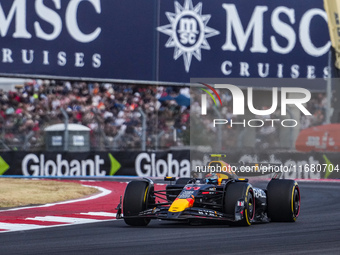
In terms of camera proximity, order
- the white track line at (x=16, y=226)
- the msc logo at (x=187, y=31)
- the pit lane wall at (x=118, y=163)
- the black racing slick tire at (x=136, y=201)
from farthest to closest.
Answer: the msc logo at (x=187, y=31) < the pit lane wall at (x=118, y=163) < the black racing slick tire at (x=136, y=201) < the white track line at (x=16, y=226)

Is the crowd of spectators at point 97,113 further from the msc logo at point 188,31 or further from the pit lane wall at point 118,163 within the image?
the msc logo at point 188,31

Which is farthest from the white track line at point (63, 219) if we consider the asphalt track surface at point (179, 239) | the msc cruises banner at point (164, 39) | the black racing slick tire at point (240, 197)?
the msc cruises banner at point (164, 39)

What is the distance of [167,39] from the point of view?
27.5 meters

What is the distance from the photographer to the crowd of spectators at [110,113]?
22.8 m

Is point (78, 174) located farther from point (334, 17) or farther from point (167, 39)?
point (334, 17)

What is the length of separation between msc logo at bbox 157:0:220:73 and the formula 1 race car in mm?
16657

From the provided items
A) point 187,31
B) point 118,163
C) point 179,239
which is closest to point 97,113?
point 118,163

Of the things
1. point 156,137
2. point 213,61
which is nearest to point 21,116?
point 156,137

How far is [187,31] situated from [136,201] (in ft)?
59.3

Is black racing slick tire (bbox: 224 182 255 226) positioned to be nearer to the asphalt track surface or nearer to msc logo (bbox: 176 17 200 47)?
the asphalt track surface

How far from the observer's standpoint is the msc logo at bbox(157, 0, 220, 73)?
90.7 ft

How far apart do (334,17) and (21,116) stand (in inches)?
476

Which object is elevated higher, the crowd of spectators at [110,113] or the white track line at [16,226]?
the crowd of spectators at [110,113]

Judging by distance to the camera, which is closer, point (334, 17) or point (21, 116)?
point (21, 116)
